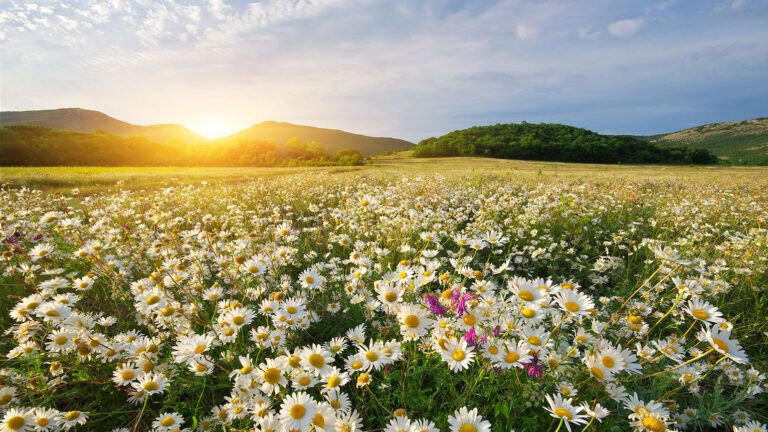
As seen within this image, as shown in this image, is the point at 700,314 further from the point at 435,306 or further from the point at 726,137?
the point at 726,137

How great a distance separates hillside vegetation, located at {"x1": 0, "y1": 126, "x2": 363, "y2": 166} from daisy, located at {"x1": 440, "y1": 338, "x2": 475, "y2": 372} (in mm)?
38940

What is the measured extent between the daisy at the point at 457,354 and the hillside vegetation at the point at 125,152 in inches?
1533

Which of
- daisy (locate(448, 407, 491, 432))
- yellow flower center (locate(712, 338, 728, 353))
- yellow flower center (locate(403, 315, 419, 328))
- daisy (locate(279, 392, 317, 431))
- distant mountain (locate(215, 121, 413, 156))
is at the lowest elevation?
daisy (locate(448, 407, 491, 432))

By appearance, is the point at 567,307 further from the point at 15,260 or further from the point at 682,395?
the point at 15,260

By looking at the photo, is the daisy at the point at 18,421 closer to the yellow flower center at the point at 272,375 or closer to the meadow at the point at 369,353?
the meadow at the point at 369,353

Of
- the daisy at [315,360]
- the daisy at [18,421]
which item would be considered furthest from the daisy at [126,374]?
the daisy at [315,360]

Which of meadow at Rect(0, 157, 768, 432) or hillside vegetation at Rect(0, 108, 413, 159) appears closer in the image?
meadow at Rect(0, 157, 768, 432)

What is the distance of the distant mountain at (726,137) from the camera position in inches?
3825

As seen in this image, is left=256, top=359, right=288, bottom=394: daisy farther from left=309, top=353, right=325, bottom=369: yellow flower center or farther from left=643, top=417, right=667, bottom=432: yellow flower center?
left=643, top=417, right=667, bottom=432: yellow flower center

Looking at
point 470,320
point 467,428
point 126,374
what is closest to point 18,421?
point 126,374

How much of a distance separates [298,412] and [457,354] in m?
0.89

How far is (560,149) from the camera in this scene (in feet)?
226

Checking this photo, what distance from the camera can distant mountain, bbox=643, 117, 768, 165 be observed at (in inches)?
3825

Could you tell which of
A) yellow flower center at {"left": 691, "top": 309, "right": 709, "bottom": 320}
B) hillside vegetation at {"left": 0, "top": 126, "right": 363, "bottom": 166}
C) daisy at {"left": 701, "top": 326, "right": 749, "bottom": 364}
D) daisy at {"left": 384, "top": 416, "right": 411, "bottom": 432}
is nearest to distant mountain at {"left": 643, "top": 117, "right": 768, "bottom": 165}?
hillside vegetation at {"left": 0, "top": 126, "right": 363, "bottom": 166}
